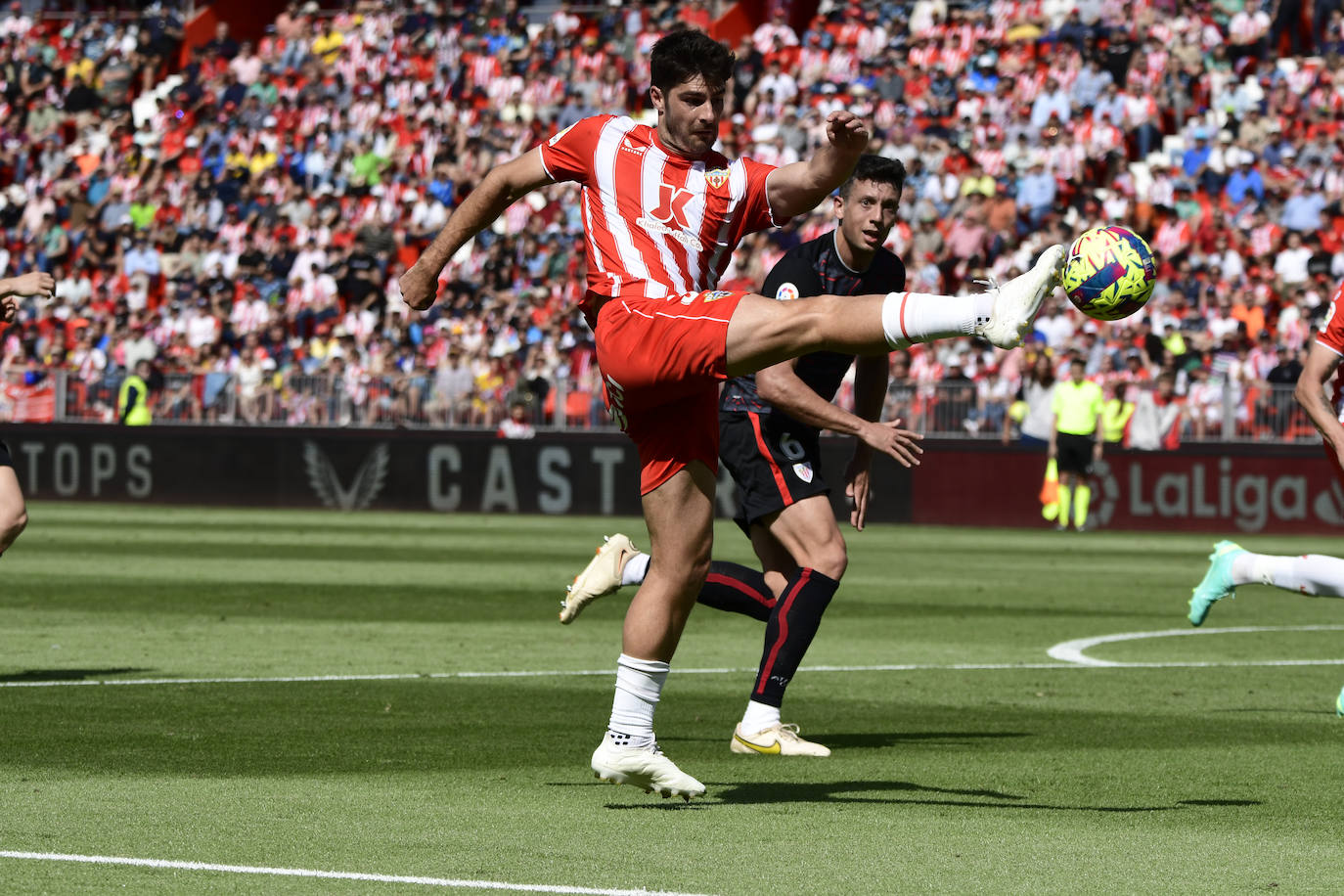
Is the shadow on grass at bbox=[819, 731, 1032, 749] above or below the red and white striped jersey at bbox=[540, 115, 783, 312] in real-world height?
below

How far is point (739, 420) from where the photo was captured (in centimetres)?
888

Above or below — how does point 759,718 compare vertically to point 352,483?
above

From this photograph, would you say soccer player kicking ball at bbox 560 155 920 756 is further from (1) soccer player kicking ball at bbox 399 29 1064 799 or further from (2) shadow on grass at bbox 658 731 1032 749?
(1) soccer player kicking ball at bbox 399 29 1064 799

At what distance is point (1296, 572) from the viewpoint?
9008 millimetres

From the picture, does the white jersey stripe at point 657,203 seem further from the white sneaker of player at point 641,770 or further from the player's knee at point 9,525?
the player's knee at point 9,525

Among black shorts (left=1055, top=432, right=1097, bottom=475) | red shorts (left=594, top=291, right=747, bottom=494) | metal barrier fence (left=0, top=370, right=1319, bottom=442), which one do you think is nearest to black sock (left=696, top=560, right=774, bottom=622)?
red shorts (left=594, top=291, right=747, bottom=494)

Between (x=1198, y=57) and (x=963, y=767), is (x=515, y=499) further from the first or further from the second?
(x=963, y=767)

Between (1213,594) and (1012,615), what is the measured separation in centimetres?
586

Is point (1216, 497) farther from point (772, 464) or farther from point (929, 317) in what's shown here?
point (929, 317)

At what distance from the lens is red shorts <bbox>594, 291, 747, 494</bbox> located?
6.29 metres

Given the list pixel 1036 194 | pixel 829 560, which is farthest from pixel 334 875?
pixel 1036 194

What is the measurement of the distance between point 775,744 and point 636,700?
5.19 ft

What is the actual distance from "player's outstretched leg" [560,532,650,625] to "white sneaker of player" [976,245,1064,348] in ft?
9.57

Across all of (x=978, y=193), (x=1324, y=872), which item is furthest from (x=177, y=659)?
(x=978, y=193)
